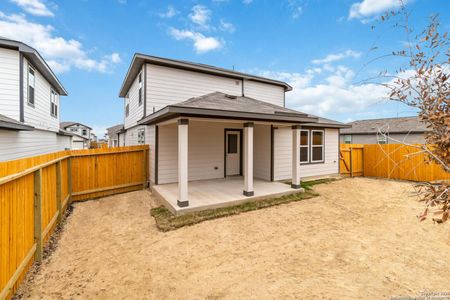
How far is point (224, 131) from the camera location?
9.38 metres

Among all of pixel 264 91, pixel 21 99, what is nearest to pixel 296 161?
pixel 264 91

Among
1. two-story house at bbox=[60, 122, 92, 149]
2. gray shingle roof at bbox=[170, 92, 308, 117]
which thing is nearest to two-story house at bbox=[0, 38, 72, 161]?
gray shingle roof at bbox=[170, 92, 308, 117]

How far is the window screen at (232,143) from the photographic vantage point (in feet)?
31.6

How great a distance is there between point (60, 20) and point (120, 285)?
1328 centimetres

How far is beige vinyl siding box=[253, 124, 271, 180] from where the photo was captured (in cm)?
952

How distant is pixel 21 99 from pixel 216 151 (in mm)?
7814

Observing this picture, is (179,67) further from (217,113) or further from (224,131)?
(217,113)

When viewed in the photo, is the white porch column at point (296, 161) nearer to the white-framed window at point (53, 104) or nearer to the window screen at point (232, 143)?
the window screen at point (232, 143)

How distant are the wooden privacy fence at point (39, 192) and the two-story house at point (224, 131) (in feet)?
5.31

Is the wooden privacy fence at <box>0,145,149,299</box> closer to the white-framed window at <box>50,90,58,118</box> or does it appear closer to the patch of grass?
the patch of grass

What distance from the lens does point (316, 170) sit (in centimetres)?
1059

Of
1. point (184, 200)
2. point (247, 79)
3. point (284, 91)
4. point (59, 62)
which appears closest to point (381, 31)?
point (184, 200)

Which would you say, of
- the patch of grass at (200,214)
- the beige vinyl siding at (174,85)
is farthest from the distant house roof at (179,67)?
the patch of grass at (200,214)

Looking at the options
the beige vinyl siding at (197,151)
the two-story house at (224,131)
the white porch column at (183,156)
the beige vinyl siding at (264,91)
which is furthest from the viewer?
the beige vinyl siding at (264,91)
